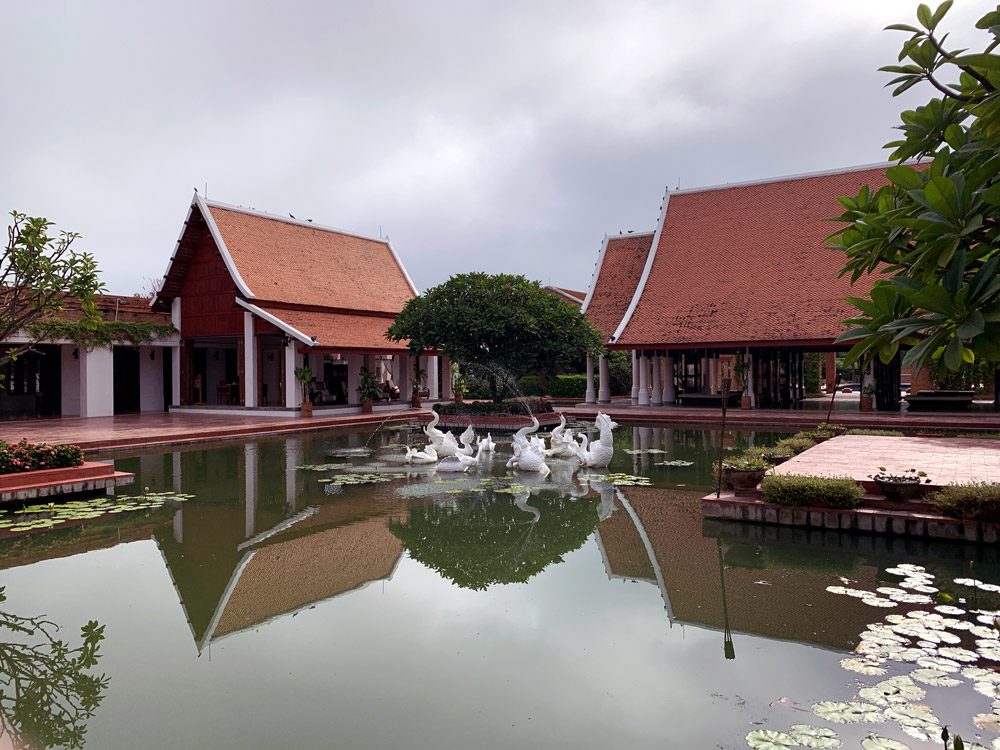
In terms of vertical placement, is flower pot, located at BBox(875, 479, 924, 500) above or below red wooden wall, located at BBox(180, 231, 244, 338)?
below

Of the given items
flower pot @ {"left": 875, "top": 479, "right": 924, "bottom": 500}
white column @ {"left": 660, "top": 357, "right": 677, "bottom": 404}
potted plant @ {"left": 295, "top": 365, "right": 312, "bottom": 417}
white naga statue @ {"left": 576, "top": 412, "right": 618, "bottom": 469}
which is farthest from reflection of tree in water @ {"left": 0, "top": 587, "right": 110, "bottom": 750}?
white column @ {"left": 660, "top": 357, "right": 677, "bottom": 404}

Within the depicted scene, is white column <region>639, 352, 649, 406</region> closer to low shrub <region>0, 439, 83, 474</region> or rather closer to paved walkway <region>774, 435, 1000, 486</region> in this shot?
paved walkway <region>774, 435, 1000, 486</region>

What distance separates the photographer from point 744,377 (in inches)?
760

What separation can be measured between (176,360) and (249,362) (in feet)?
10.8

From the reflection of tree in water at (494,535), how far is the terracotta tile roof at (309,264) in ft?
44.1

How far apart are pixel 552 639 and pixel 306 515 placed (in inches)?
166

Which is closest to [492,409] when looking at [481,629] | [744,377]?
[744,377]

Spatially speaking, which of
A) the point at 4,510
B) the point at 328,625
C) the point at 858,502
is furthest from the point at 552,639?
the point at 4,510

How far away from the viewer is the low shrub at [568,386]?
24578 millimetres

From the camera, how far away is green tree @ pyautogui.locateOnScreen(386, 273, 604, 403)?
665 inches

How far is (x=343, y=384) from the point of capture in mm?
22125

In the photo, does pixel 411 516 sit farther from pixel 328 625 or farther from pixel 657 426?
pixel 657 426

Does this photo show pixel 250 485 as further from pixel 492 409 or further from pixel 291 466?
pixel 492 409

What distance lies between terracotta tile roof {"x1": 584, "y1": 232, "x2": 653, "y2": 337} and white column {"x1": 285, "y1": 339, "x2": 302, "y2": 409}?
350 inches
